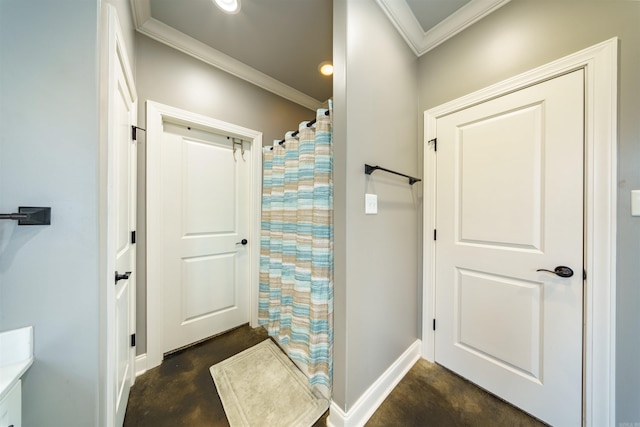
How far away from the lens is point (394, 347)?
1.46 metres

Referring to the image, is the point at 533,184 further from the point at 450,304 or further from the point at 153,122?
the point at 153,122

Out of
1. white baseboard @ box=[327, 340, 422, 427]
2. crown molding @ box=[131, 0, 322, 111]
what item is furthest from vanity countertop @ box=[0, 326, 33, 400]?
crown molding @ box=[131, 0, 322, 111]

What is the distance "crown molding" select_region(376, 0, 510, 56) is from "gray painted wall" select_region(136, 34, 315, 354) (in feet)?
4.26

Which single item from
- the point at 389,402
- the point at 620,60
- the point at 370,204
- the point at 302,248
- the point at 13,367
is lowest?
the point at 389,402

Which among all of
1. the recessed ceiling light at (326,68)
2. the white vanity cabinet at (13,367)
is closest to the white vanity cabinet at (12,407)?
the white vanity cabinet at (13,367)

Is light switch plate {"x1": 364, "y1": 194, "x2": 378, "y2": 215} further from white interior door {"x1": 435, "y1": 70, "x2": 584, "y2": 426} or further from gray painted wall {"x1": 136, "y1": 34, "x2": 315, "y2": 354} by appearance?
gray painted wall {"x1": 136, "y1": 34, "x2": 315, "y2": 354}

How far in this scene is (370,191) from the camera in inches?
48.9

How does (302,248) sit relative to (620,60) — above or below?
below

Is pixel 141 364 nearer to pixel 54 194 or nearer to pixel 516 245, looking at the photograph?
pixel 54 194

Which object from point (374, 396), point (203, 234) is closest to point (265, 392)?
point (374, 396)

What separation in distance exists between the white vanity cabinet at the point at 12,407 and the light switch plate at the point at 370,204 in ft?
4.52

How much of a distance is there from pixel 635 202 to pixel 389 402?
1.66m

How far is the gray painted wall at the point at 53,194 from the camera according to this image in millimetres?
617

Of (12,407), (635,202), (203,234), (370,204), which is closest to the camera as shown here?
(12,407)
